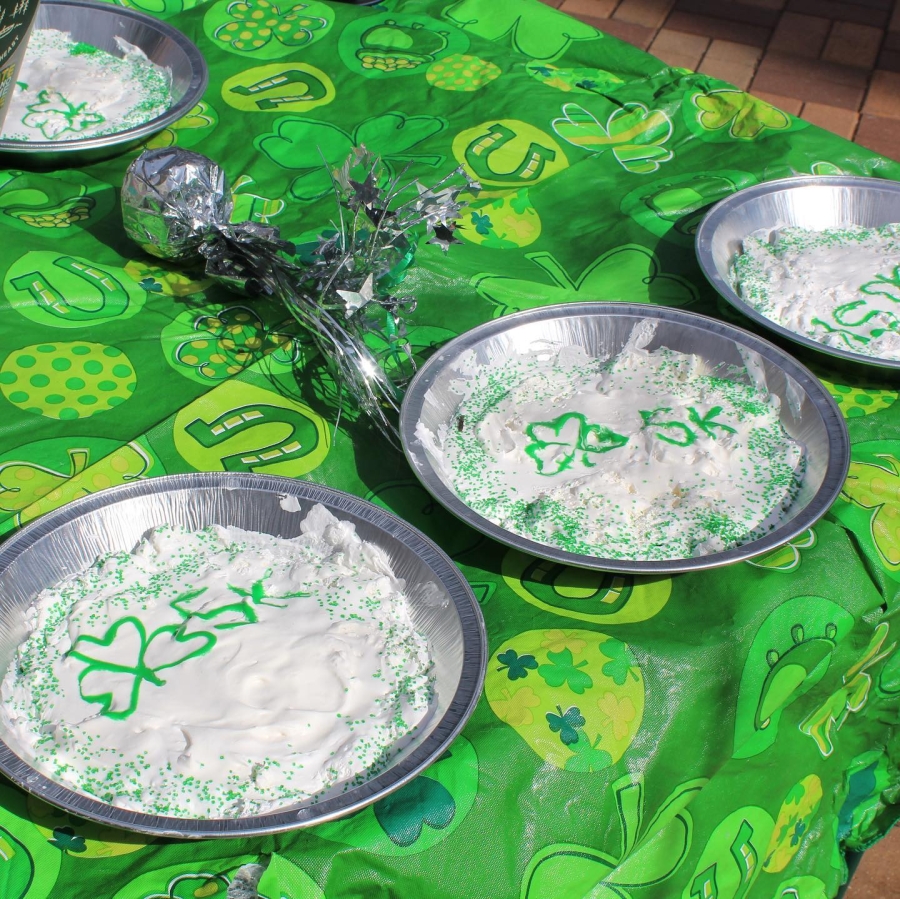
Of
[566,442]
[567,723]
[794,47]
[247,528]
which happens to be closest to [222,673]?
[247,528]

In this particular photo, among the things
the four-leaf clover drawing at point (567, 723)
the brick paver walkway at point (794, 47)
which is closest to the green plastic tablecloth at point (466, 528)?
the four-leaf clover drawing at point (567, 723)

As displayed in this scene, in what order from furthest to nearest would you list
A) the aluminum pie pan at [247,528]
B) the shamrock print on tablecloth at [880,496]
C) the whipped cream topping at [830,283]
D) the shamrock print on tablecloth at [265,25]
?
the shamrock print on tablecloth at [265,25]
the whipped cream topping at [830,283]
the shamrock print on tablecloth at [880,496]
the aluminum pie pan at [247,528]

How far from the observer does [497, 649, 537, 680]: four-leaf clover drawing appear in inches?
37.6

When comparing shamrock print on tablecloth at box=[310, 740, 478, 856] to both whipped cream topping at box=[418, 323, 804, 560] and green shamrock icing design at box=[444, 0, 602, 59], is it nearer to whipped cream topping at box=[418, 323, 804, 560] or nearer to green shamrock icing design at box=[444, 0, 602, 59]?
whipped cream topping at box=[418, 323, 804, 560]

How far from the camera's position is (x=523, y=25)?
2.07m

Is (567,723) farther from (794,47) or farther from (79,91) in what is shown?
(794,47)

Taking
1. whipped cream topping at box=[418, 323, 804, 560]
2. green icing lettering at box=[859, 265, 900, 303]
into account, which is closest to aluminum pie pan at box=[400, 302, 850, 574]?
whipped cream topping at box=[418, 323, 804, 560]

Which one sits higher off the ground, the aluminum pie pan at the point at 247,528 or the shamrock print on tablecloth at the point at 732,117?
the shamrock print on tablecloth at the point at 732,117

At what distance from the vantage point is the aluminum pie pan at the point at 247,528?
0.75 m

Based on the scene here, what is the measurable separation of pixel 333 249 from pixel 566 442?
0.40m

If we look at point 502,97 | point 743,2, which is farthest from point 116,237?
point 743,2

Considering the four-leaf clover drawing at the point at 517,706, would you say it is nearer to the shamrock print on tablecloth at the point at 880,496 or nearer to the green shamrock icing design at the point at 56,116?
the shamrock print on tablecloth at the point at 880,496

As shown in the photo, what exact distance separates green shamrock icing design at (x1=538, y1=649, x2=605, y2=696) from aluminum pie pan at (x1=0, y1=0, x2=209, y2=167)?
3.51ft

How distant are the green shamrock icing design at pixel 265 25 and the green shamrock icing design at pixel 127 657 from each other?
4.59 feet
